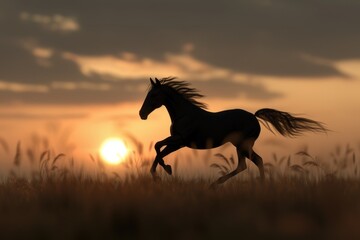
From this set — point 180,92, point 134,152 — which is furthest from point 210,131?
point 134,152

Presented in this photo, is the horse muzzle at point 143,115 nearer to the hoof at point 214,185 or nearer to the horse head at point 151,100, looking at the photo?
the horse head at point 151,100

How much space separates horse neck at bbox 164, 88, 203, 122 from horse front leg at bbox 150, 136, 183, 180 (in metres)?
0.50

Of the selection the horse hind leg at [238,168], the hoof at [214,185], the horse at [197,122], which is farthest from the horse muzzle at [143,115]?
the hoof at [214,185]

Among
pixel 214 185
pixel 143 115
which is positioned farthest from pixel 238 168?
pixel 143 115

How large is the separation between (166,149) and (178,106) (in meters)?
0.96

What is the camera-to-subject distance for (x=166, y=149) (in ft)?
33.2

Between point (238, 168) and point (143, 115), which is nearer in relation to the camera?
point (238, 168)

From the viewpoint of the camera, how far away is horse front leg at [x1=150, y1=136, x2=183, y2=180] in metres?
9.76

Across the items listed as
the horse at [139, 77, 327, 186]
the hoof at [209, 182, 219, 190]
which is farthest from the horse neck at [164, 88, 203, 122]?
the hoof at [209, 182, 219, 190]

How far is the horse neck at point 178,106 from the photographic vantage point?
1057cm

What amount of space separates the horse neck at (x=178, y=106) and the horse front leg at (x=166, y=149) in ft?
1.64

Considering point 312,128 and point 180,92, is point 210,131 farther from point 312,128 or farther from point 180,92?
point 312,128

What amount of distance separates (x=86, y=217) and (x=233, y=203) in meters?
1.91

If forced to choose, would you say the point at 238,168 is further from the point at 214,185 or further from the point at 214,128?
the point at 214,185
